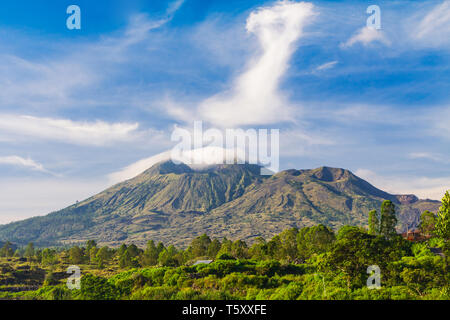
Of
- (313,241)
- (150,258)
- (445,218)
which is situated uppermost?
(445,218)

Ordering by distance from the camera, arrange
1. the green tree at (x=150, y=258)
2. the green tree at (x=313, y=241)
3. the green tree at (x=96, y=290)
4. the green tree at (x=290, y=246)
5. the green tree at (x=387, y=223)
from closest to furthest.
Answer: the green tree at (x=96, y=290) → the green tree at (x=387, y=223) → the green tree at (x=313, y=241) → the green tree at (x=290, y=246) → the green tree at (x=150, y=258)

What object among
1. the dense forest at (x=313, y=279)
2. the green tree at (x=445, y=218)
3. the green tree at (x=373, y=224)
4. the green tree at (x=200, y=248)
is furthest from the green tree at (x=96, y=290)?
the green tree at (x=200, y=248)

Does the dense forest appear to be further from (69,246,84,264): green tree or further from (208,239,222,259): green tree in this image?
(69,246,84,264): green tree

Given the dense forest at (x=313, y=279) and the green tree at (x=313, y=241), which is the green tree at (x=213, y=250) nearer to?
the green tree at (x=313, y=241)

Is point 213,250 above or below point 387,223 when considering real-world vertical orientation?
below

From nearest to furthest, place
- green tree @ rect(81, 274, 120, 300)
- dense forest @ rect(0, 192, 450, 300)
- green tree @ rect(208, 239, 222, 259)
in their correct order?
green tree @ rect(81, 274, 120, 300)
dense forest @ rect(0, 192, 450, 300)
green tree @ rect(208, 239, 222, 259)

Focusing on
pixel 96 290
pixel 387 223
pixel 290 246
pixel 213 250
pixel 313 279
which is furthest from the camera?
pixel 213 250

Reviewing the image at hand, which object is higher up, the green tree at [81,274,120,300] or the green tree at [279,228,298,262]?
the green tree at [81,274,120,300]

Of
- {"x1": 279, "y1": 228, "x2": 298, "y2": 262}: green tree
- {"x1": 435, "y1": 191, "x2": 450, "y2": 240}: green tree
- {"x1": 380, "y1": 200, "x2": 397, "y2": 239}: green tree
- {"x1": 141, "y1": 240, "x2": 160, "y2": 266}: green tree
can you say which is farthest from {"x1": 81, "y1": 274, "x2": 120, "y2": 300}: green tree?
{"x1": 141, "y1": 240, "x2": 160, "y2": 266}: green tree

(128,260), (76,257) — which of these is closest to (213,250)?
(128,260)

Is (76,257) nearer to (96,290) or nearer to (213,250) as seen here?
(213,250)
